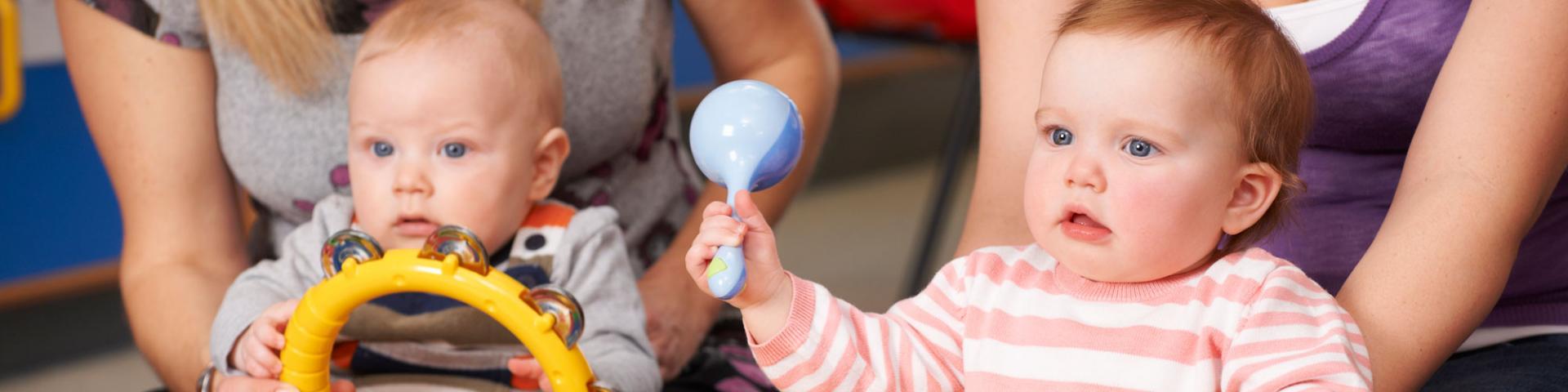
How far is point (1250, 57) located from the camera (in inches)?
32.4

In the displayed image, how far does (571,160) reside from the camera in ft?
4.07

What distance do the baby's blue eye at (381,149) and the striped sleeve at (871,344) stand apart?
378 millimetres

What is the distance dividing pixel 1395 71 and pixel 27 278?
219 centimetres

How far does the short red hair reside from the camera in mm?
820

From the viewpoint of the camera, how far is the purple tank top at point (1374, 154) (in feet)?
3.24

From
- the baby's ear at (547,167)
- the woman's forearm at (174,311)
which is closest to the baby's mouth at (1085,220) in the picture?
the baby's ear at (547,167)

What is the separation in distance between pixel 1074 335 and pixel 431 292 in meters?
0.40

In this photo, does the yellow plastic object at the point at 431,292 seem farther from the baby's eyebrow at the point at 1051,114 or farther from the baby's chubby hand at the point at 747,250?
the baby's eyebrow at the point at 1051,114

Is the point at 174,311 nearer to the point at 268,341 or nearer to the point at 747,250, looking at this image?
the point at 268,341

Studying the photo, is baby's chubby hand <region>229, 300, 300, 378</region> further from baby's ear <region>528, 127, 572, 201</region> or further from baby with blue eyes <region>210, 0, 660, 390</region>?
baby's ear <region>528, 127, 572, 201</region>

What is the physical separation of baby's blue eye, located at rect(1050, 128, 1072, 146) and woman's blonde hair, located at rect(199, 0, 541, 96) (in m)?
0.50

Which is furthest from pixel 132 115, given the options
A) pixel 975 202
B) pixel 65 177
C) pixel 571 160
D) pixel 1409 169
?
pixel 65 177

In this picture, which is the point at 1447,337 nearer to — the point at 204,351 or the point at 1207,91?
the point at 1207,91

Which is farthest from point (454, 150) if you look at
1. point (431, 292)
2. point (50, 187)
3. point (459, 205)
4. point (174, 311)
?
point (50, 187)
